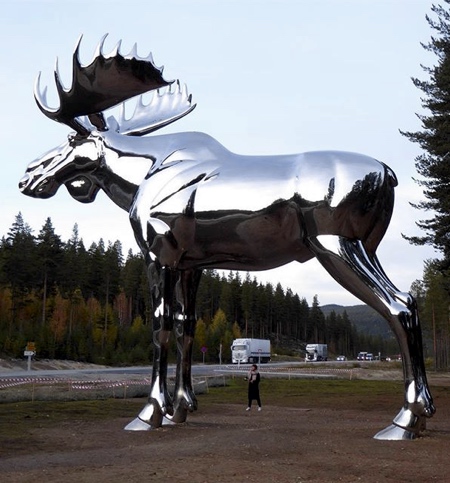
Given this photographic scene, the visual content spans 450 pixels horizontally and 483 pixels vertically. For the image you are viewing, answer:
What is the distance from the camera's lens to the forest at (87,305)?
6075 centimetres

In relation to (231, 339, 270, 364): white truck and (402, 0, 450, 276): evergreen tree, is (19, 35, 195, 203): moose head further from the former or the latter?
(231, 339, 270, 364): white truck

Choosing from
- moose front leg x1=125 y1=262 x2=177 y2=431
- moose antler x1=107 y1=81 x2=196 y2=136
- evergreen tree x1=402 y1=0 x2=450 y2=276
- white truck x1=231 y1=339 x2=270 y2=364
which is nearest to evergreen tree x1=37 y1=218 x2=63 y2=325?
white truck x1=231 y1=339 x2=270 y2=364

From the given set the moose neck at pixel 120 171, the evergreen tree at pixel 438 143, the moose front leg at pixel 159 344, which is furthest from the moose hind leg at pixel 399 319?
the evergreen tree at pixel 438 143

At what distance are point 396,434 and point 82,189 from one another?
19.8 feet

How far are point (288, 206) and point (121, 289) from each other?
8926 cm

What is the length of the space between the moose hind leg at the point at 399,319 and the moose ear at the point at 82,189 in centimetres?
438

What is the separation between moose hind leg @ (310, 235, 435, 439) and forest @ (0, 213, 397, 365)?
51.2m

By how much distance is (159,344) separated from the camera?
9.04 metres

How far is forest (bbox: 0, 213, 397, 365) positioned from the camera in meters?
60.8

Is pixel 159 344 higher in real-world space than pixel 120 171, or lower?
lower

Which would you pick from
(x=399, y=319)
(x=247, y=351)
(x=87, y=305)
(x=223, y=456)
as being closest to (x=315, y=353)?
(x=247, y=351)

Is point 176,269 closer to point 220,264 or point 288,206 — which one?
point 220,264

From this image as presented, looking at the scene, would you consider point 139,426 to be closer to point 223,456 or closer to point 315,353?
point 223,456

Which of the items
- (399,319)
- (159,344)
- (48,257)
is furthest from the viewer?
(48,257)
